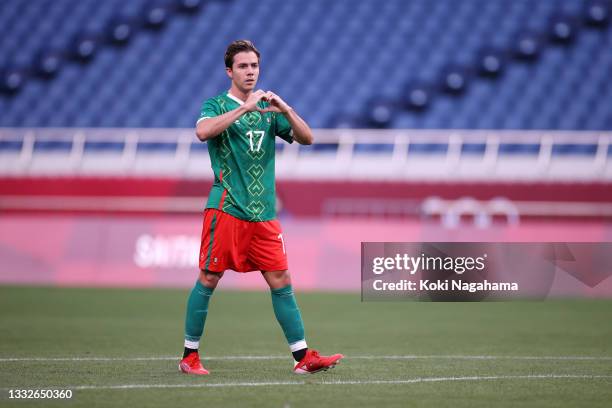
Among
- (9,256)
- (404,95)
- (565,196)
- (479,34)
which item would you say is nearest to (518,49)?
(479,34)

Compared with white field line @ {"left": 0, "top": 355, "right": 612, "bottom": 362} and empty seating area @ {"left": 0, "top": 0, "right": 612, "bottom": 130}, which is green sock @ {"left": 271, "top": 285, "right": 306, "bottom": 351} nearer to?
white field line @ {"left": 0, "top": 355, "right": 612, "bottom": 362}

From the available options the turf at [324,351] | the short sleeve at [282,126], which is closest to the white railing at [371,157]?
the turf at [324,351]

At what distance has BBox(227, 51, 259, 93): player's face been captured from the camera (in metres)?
6.83

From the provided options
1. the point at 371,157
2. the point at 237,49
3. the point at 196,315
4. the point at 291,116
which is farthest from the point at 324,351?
the point at 371,157

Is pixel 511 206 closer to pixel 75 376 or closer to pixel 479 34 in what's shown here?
pixel 479 34

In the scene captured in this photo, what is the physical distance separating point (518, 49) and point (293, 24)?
4.93 metres

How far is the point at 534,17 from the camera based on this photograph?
22453mm

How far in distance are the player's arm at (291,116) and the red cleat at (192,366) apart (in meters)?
1.53

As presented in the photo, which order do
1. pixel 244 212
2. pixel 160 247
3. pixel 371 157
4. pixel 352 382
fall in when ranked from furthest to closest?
pixel 371 157 < pixel 160 247 < pixel 244 212 < pixel 352 382

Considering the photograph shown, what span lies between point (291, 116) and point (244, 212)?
671 mm

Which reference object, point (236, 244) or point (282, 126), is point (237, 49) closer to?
point (282, 126)

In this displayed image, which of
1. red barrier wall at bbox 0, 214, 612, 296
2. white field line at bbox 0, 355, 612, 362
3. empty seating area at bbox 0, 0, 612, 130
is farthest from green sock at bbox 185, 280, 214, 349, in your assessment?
empty seating area at bbox 0, 0, 612, 130

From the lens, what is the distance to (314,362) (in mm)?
6734

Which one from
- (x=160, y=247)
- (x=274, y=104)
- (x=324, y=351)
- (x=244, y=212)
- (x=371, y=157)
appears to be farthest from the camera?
(x=371, y=157)
